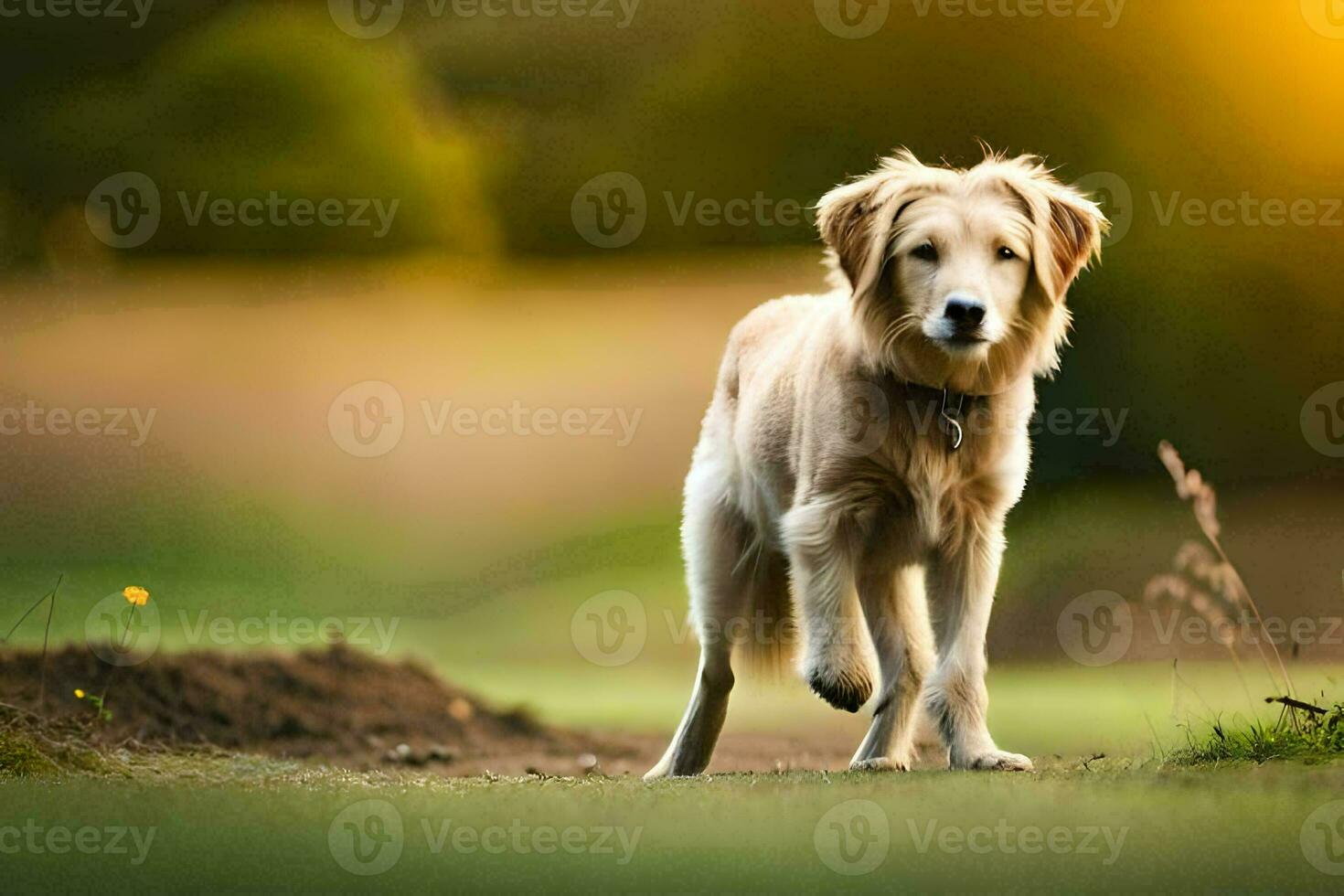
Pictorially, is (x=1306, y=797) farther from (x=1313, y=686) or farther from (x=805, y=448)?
(x=805, y=448)

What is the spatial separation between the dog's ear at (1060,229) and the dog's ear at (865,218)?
45 centimetres

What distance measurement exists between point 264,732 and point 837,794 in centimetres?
488

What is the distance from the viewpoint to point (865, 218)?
592 centimetres

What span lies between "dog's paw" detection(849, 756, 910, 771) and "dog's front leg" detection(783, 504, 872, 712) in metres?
0.26

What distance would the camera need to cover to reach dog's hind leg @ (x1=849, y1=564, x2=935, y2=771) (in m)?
6.20

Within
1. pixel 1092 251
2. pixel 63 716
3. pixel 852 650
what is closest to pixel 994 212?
pixel 1092 251

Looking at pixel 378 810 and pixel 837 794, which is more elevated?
pixel 837 794

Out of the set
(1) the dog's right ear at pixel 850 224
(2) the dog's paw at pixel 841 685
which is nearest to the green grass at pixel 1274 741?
(2) the dog's paw at pixel 841 685

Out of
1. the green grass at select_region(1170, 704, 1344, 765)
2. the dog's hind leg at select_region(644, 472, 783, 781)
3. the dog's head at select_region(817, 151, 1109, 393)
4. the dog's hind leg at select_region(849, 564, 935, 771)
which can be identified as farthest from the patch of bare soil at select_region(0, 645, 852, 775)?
the dog's head at select_region(817, 151, 1109, 393)

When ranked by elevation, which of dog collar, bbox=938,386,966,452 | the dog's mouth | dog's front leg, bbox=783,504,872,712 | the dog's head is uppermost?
the dog's head

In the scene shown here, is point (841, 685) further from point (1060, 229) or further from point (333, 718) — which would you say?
point (333, 718)

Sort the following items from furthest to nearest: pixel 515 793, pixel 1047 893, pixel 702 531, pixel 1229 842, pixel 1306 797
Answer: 1. pixel 702 531
2. pixel 515 793
3. pixel 1306 797
4. pixel 1229 842
5. pixel 1047 893

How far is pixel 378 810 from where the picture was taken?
15.8 ft

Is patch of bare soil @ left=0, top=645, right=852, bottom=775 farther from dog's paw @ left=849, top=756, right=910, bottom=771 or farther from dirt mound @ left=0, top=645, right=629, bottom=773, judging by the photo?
dog's paw @ left=849, top=756, right=910, bottom=771
